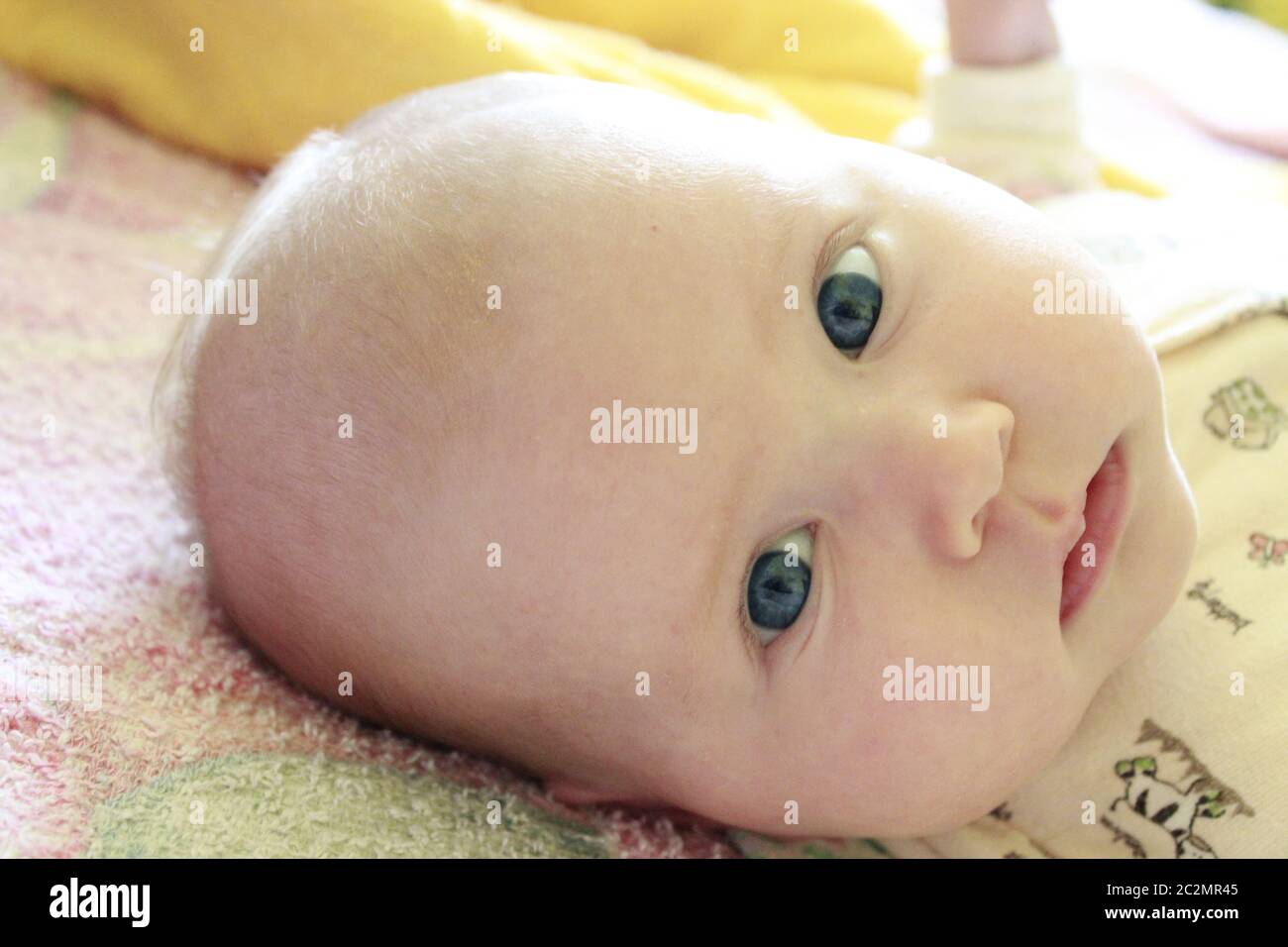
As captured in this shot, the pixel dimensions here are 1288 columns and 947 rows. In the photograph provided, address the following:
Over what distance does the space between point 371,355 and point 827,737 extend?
0.45 metres

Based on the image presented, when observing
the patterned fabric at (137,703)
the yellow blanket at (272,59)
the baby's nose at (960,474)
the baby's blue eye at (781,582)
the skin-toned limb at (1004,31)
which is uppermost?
the skin-toned limb at (1004,31)

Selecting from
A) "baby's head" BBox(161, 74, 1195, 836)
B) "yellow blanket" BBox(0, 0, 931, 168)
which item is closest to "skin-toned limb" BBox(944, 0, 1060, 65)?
"yellow blanket" BBox(0, 0, 931, 168)

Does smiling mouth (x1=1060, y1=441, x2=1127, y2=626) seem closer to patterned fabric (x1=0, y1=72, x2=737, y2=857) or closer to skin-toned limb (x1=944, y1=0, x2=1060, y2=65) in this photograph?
patterned fabric (x1=0, y1=72, x2=737, y2=857)

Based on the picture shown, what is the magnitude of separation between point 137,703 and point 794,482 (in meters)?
0.55

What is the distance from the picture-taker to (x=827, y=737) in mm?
972

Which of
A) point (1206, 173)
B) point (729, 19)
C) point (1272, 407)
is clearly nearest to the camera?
point (1272, 407)

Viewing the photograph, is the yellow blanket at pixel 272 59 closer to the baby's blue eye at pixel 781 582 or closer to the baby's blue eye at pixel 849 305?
the baby's blue eye at pixel 849 305

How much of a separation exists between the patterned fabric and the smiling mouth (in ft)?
1.29

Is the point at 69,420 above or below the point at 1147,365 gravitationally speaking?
below

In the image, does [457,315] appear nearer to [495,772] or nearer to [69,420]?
[495,772]

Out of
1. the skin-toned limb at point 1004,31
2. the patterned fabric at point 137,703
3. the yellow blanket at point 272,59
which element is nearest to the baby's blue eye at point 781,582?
the patterned fabric at point 137,703

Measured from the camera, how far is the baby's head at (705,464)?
0.94m

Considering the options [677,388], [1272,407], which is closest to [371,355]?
[677,388]
